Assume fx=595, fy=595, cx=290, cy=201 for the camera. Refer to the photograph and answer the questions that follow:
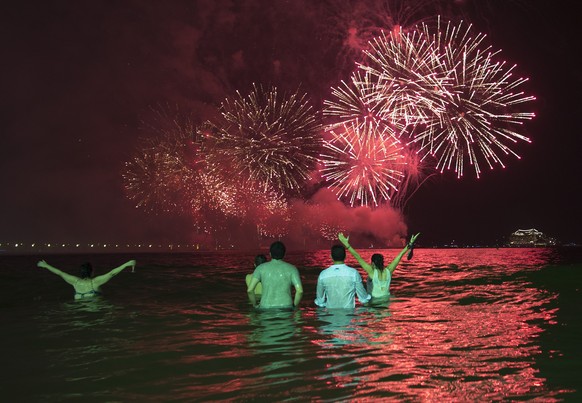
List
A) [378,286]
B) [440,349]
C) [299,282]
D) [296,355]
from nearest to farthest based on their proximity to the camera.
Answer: [296,355]
[440,349]
[299,282]
[378,286]

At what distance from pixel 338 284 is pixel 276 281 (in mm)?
1455

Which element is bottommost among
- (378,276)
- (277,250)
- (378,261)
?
(378,276)

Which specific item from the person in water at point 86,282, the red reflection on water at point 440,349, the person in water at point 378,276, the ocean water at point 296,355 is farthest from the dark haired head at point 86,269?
the person in water at point 378,276

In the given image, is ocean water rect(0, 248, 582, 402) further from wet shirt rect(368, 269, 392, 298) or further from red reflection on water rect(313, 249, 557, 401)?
wet shirt rect(368, 269, 392, 298)

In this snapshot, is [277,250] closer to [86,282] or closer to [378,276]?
[378,276]

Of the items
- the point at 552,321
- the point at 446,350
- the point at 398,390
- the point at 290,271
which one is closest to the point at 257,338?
the point at 290,271

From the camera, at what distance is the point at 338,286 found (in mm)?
13711

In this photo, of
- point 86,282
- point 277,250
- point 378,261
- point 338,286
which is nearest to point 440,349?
point 338,286

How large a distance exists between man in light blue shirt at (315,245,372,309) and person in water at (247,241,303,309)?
54 cm

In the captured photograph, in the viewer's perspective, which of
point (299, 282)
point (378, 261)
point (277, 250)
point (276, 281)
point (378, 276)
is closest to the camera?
point (277, 250)

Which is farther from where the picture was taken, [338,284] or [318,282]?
[318,282]

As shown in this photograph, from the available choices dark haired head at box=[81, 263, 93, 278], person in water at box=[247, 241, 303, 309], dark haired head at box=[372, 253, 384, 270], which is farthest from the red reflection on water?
dark haired head at box=[81, 263, 93, 278]

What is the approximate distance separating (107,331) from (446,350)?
7787 mm

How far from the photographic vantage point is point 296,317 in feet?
49.3
